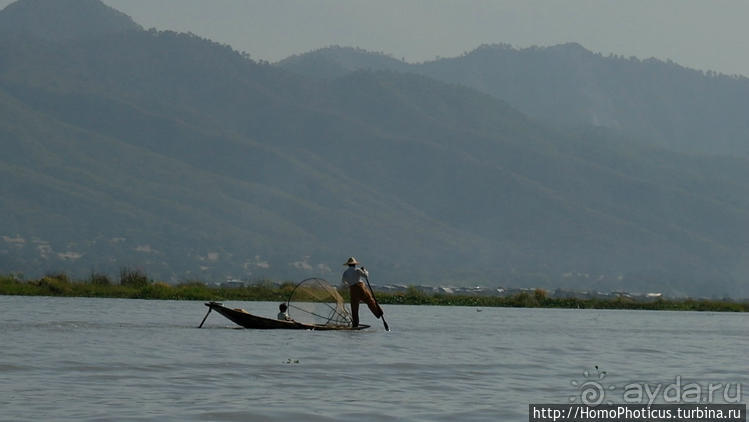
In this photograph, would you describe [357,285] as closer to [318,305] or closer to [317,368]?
[318,305]

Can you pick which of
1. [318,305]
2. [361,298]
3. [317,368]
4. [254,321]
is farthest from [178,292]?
[317,368]

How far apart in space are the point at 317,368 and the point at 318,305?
Result: 44.0 feet

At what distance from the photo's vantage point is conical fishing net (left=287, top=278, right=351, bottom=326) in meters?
38.6

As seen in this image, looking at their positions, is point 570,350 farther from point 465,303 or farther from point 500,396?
point 465,303

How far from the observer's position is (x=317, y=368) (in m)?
26.2

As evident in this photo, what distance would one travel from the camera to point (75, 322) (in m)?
37.9

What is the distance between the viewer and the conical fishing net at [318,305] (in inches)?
1519

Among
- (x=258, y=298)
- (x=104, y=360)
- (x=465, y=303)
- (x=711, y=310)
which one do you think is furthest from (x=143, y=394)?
(x=711, y=310)

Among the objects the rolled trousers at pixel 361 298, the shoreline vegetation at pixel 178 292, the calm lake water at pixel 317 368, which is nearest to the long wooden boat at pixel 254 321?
the calm lake water at pixel 317 368

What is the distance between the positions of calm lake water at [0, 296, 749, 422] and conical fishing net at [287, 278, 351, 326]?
97 cm

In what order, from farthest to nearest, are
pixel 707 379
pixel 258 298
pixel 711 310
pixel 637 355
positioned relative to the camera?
pixel 711 310 < pixel 258 298 < pixel 637 355 < pixel 707 379

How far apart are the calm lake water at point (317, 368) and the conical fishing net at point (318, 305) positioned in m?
0.97

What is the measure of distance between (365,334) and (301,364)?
10619 mm

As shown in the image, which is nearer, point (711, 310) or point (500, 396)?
point (500, 396)
